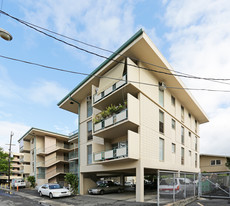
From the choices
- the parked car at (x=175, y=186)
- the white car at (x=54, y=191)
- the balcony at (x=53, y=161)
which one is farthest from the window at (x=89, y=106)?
the balcony at (x=53, y=161)

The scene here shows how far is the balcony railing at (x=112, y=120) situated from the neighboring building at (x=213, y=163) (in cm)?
2636

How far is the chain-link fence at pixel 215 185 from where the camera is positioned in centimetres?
1510

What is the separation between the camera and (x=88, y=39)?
10367 millimetres

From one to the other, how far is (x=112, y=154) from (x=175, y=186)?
560 cm

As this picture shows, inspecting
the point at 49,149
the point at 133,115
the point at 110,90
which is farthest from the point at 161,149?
the point at 49,149

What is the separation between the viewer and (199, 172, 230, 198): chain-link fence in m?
15.1

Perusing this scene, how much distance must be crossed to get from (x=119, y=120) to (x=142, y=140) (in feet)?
7.73

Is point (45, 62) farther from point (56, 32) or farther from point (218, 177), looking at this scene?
point (218, 177)

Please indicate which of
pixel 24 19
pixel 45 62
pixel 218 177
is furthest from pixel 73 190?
pixel 24 19

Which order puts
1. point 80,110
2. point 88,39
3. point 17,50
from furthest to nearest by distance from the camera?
1. point 80,110
2. point 88,39
3. point 17,50

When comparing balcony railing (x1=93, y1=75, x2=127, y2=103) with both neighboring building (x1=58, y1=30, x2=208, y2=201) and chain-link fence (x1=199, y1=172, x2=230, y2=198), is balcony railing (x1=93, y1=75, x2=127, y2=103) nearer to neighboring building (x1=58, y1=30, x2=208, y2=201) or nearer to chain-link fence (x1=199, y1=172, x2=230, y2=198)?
neighboring building (x1=58, y1=30, x2=208, y2=201)

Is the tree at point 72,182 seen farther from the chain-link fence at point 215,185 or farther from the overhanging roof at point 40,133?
the overhanging roof at point 40,133

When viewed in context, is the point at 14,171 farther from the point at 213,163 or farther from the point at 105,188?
the point at 213,163

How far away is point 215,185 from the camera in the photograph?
15773 millimetres
